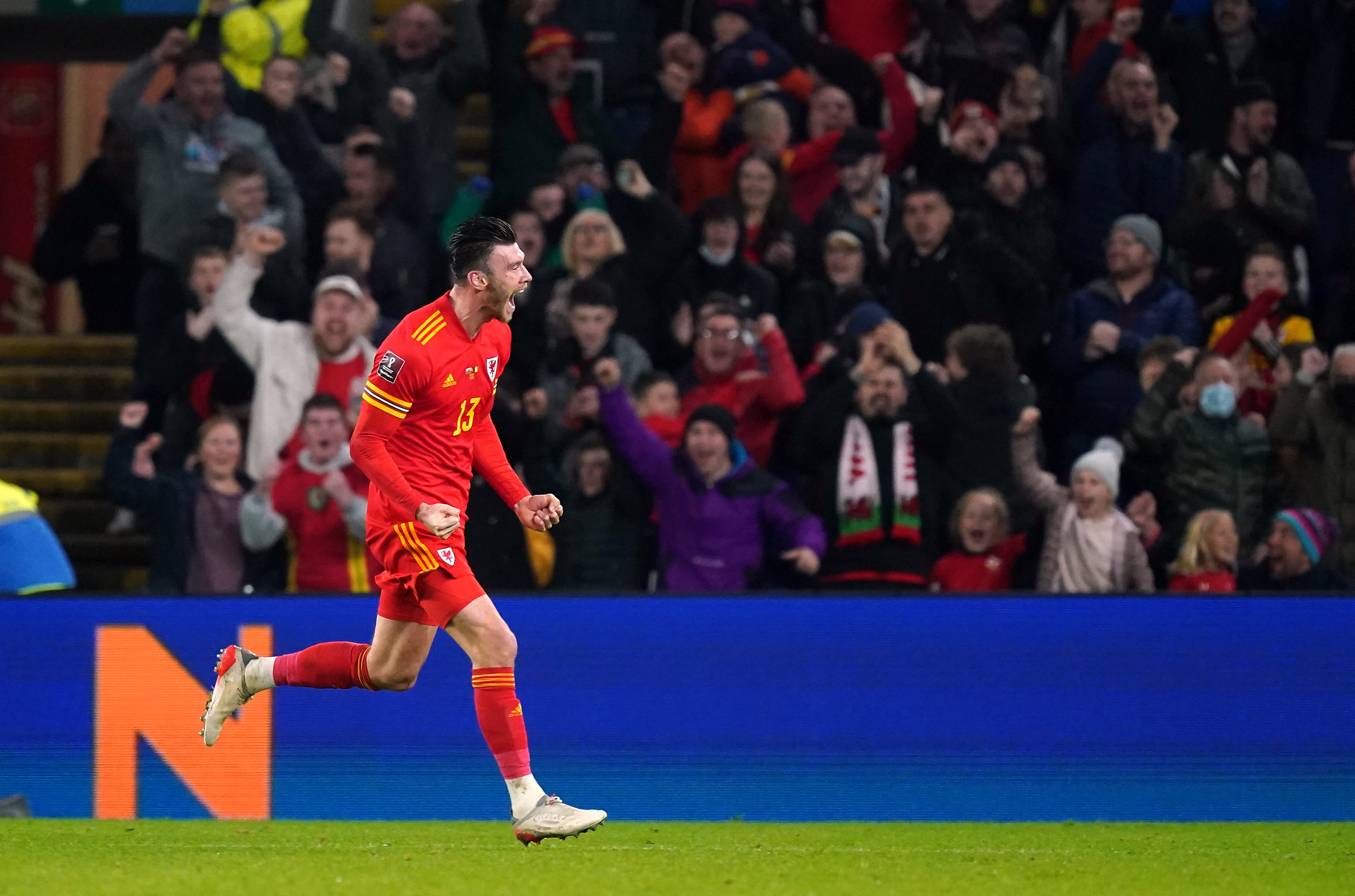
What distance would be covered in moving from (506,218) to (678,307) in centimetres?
155

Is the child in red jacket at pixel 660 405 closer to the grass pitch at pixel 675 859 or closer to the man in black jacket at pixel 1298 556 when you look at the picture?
the grass pitch at pixel 675 859

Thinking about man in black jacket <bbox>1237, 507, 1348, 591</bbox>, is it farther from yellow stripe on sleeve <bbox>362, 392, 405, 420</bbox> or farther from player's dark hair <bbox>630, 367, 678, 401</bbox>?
yellow stripe on sleeve <bbox>362, 392, 405, 420</bbox>

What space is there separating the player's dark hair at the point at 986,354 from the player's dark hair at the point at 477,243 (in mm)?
3894

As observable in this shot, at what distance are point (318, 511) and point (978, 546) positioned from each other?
3.12 metres

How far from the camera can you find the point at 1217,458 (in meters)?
9.96

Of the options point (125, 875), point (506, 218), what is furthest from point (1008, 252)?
point (125, 875)

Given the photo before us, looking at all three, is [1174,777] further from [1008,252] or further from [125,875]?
[125,875]

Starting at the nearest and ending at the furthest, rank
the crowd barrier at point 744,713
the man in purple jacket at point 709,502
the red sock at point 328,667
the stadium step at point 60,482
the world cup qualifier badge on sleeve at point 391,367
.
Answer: the world cup qualifier badge on sleeve at point 391,367, the red sock at point 328,667, the crowd barrier at point 744,713, the man in purple jacket at point 709,502, the stadium step at point 60,482

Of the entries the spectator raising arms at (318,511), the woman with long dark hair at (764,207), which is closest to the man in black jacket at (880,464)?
the woman with long dark hair at (764,207)

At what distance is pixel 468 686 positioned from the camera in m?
8.92

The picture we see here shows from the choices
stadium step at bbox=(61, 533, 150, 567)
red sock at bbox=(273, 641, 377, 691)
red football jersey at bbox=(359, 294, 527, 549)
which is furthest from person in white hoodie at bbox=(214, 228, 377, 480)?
red football jersey at bbox=(359, 294, 527, 549)

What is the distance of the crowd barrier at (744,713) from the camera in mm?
8656

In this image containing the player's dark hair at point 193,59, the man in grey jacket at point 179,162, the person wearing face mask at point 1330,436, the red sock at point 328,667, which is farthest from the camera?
Result: the player's dark hair at point 193,59

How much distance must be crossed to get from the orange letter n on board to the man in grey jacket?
323 cm
